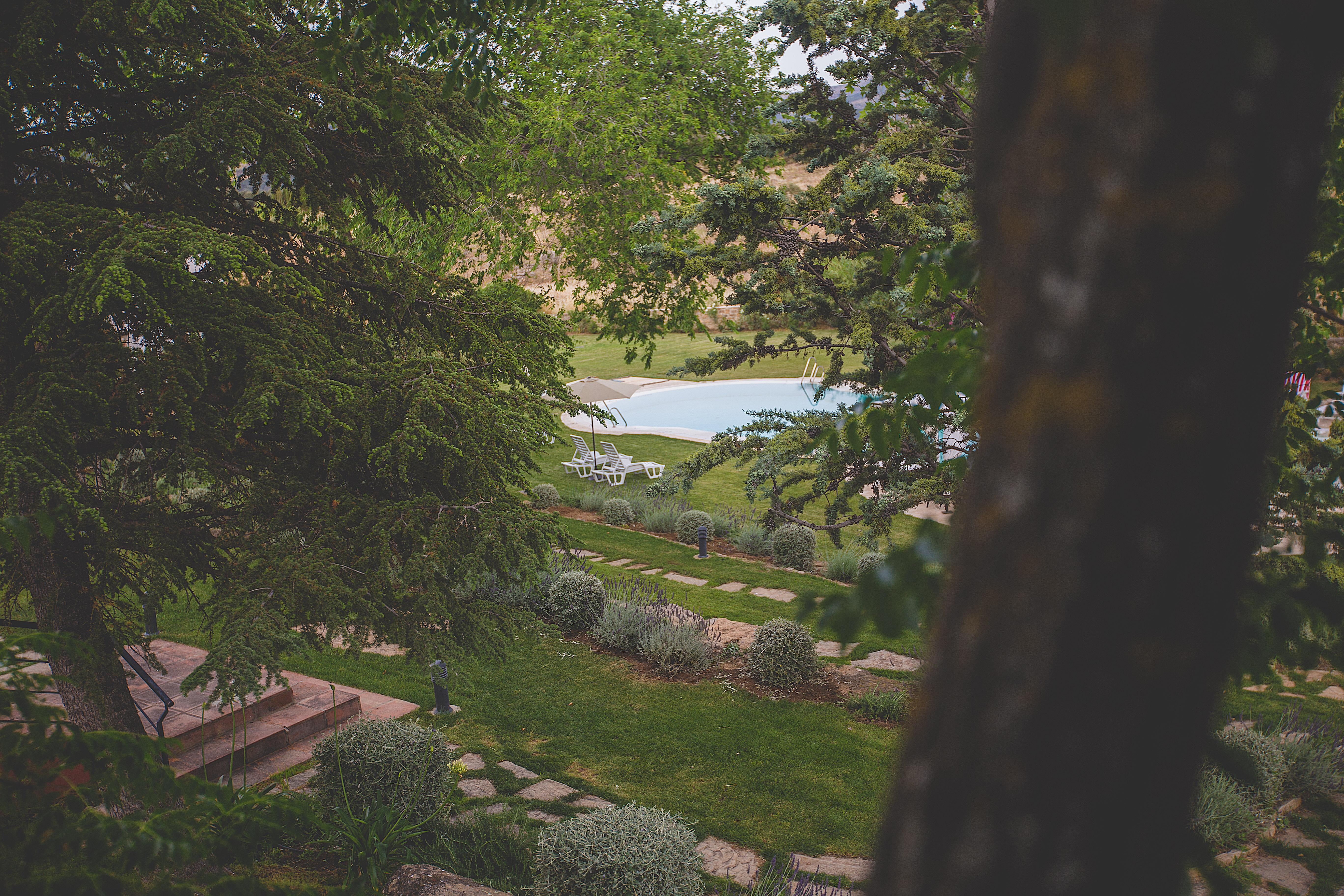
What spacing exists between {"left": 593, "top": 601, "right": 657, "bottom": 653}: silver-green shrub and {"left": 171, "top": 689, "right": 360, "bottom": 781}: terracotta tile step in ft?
8.25

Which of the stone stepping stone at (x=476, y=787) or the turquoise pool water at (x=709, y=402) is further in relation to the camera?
the turquoise pool water at (x=709, y=402)

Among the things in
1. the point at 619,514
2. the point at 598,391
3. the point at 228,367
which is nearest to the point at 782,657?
the point at 228,367

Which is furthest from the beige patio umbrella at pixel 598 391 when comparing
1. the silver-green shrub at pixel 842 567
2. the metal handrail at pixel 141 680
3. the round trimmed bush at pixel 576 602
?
the metal handrail at pixel 141 680

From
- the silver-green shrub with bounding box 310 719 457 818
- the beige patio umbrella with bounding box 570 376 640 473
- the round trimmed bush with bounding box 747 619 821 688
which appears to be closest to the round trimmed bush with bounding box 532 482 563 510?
the beige patio umbrella with bounding box 570 376 640 473

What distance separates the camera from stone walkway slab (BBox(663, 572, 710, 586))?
10500mm

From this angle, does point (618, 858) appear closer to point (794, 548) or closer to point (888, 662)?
point (888, 662)

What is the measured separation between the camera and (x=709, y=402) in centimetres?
2844

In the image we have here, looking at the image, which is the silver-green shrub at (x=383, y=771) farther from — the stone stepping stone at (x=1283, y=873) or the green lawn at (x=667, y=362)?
the green lawn at (x=667, y=362)

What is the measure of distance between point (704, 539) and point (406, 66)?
808cm

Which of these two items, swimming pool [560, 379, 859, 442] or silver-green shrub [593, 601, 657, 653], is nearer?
silver-green shrub [593, 601, 657, 653]

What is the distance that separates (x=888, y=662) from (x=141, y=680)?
6.97m

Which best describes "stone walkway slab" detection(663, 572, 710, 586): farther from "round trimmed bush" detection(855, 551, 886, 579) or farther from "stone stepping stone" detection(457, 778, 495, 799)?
"stone stepping stone" detection(457, 778, 495, 799)

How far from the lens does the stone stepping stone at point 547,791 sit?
5.59 metres

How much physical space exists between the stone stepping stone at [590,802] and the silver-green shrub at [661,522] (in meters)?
7.47
